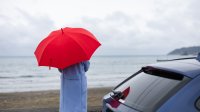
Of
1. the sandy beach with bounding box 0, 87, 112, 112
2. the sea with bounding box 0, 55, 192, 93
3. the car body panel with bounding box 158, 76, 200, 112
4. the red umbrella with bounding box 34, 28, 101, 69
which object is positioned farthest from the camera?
the sea with bounding box 0, 55, 192, 93

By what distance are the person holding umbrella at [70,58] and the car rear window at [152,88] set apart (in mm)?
1277

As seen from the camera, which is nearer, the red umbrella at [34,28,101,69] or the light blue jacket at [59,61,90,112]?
the red umbrella at [34,28,101,69]

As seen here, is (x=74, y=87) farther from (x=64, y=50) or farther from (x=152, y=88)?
A: (x=152, y=88)

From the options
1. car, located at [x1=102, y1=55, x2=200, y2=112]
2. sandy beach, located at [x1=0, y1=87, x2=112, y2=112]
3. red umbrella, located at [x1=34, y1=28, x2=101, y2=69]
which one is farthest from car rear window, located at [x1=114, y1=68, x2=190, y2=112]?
sandy beach, located at [x1=0, y1=87, x2=112, y2=112]

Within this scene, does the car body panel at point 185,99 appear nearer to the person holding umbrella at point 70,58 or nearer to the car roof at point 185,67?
the car roof at point 185,67

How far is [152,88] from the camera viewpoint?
12.1ft

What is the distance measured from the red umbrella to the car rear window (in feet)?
4.08

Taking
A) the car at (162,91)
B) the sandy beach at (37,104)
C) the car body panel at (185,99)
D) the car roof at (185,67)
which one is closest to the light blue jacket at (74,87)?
the car at (162,91)

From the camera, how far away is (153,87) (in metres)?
3.69

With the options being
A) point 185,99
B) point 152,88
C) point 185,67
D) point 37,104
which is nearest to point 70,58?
point 152,88

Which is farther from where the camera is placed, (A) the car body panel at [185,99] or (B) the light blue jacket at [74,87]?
(B) the light blue jacket at [74,87]

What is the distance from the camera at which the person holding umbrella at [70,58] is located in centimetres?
525

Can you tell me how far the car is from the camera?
333cm

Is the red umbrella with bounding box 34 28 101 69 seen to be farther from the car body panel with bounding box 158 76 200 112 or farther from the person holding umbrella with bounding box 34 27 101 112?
the car body panel with bounding box 158 76 200 112
